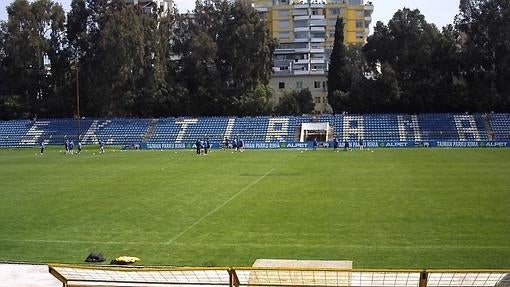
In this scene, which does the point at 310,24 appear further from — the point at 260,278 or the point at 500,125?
the point at 260,278

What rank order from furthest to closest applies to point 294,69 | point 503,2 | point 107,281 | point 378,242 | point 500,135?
1. point 294,69
2. point 503,2
3. point 500,135
4. point 378,242
5. point 107,281

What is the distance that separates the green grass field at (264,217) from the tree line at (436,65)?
42608 mm

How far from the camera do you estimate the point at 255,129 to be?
249ft

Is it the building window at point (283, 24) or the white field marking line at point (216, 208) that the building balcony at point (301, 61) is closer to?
the building window at point (283, 24)

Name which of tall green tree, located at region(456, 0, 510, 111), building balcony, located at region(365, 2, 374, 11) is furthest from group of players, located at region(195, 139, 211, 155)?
building balcony, located at region(365, 2, 374, 11)

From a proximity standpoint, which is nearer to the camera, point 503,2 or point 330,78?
point 503,2

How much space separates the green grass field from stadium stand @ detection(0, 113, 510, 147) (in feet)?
121

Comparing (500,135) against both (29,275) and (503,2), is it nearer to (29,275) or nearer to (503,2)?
(503,2)

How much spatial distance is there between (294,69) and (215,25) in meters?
29.9

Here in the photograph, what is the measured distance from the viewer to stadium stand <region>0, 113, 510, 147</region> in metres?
70.3

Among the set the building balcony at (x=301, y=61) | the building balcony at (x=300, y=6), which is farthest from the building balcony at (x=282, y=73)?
the building balcony at (x=300, y=6)

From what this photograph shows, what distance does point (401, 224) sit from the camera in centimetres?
1769

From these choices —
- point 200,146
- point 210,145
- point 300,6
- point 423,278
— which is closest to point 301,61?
point 300,6

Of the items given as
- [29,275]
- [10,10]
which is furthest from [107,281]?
[10,10]
